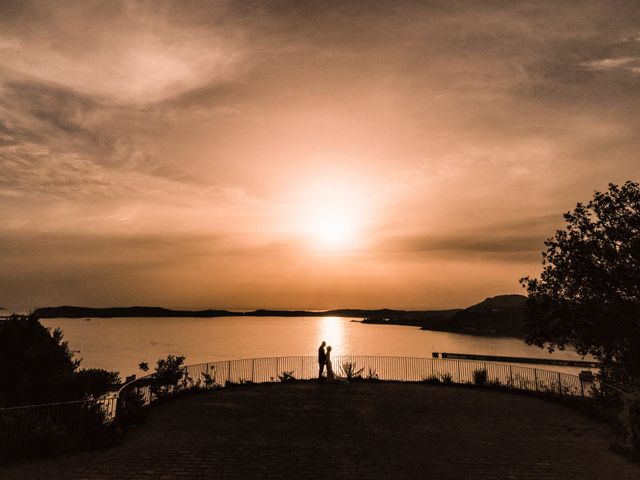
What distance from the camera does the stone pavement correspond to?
9898 mm

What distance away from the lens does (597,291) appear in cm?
2261

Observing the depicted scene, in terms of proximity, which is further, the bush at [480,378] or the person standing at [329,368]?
the person standing at [329,368]

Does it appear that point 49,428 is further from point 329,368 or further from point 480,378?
point 480,378

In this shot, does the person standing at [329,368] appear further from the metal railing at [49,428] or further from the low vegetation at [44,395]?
the metal railing at [49,428]

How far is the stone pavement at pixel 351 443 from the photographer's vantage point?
990cm

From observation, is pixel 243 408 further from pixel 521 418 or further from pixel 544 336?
pixel 544 336

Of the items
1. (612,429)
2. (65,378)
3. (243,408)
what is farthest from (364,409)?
(65,378)

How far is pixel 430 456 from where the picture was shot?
11.0m

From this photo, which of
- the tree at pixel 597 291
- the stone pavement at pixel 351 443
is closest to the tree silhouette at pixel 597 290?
the tree at pixel 597 291

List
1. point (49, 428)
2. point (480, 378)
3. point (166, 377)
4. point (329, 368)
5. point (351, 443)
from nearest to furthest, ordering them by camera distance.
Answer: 1. point (49, 428)
2. point (351, 443)
3. point (166, 377)
4. point (480, 378)
5. point (329, 368)

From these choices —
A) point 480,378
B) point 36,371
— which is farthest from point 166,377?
point 480,378


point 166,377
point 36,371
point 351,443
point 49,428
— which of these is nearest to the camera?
point 49,428

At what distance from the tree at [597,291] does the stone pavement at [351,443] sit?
641cm

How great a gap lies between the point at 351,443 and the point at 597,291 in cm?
1750
